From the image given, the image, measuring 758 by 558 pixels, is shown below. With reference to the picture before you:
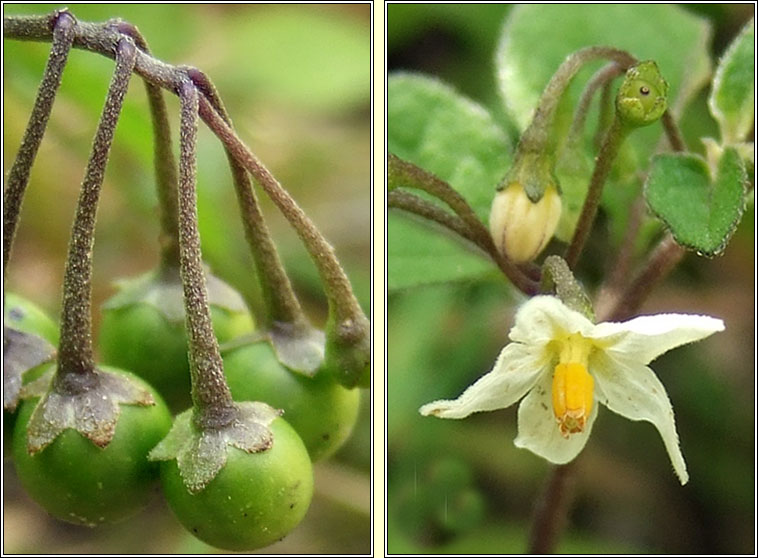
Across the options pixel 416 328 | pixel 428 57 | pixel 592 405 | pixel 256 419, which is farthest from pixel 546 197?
pixel 428 57

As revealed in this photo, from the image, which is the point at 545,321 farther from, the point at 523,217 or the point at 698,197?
the point at 698,197

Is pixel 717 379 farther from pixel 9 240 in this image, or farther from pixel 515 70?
pixel 9 240

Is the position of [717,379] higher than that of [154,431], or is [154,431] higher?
[154,431]

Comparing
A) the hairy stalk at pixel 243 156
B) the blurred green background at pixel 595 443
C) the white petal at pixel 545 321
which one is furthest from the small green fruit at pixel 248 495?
the blurred green background at pixel 595 443

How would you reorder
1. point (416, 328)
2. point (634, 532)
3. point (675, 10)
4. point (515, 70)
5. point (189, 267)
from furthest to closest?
point (416, 328), point (634, 532), point (675, 10), point (515, 70), point (189, 267)

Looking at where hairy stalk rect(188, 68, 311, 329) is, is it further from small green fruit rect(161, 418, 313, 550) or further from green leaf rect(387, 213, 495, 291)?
green leaf rect(387, 213, 495, 291)
